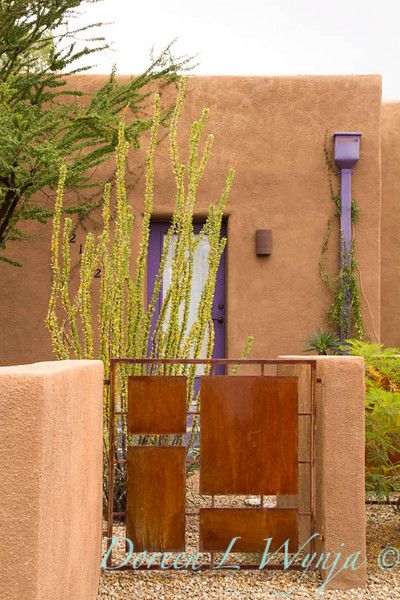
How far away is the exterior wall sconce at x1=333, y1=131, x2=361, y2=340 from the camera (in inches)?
371

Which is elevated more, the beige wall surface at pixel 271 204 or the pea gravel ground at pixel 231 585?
the beige wall surface at pixel 271 204

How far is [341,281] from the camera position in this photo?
938 centimetres

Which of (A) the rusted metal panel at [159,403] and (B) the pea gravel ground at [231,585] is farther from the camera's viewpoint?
(A) the rusted metal panel at [159,403]

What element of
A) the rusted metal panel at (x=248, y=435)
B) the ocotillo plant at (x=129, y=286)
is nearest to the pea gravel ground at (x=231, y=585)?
the rusted metal panel at (x=248, y=435)

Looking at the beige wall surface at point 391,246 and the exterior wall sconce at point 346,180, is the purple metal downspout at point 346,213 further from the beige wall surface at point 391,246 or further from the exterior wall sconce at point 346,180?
the beige wall surface at point 391,246

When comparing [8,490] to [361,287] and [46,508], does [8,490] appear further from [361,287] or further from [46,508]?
[361,287]

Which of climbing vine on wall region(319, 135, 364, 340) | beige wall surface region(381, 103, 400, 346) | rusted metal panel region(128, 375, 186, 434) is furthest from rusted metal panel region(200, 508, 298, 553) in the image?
beige wall surface region(381, 103, 400, 346)

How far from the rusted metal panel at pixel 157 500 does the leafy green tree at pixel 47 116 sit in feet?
11.1

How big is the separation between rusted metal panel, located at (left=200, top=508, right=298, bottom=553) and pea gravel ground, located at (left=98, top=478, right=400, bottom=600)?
0.21m

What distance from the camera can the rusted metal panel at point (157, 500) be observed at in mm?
4418

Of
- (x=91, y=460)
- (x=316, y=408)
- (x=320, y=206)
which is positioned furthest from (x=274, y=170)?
(x=91, y=460)

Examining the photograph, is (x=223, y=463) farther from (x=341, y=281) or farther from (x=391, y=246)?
(x=391, y=246)

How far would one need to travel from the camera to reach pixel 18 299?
31.0 ft
